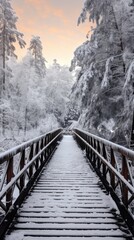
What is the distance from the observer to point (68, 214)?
4371 mm

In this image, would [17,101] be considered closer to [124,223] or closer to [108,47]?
[108,47]

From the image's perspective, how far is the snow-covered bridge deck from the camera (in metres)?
3.58

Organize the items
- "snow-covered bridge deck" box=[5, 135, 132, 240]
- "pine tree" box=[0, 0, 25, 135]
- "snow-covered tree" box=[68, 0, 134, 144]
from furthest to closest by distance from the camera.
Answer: "pine tree" box=[0, 0, 25, 135] < "snow-covered tree" box=[68, 0, 134, 144] < "snow-covered bridge deck" box=[5, 135, 132, 240]

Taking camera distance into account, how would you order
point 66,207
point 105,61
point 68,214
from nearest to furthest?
point 68,214 → point 66,207 → point 105,61

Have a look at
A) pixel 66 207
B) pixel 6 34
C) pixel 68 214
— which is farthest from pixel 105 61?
pixel 6 34

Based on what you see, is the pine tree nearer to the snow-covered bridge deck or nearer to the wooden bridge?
the snow-covered bridge deck

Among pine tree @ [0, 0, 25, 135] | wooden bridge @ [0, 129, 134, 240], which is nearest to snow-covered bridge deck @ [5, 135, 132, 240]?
wooden bridge @ [0, 129, 134, 240]

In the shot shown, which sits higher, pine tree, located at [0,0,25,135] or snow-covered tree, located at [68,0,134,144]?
pine tree, located at [0,0,25,135]

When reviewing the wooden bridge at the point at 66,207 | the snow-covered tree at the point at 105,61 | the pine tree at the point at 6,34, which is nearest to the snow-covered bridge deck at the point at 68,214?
the wooden bridge at the point at 66,207

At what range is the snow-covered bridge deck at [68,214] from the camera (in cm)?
358

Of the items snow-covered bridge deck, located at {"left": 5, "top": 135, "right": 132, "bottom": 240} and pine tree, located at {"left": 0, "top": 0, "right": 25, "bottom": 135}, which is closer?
snow-covered bridge deck, located at {"left": 5, "top": 135, "right": 132, "bottom": 240}

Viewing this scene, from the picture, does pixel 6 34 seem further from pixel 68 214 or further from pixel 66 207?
pixel 68 214

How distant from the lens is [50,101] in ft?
159

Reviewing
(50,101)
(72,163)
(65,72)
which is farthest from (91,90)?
(65,72)
